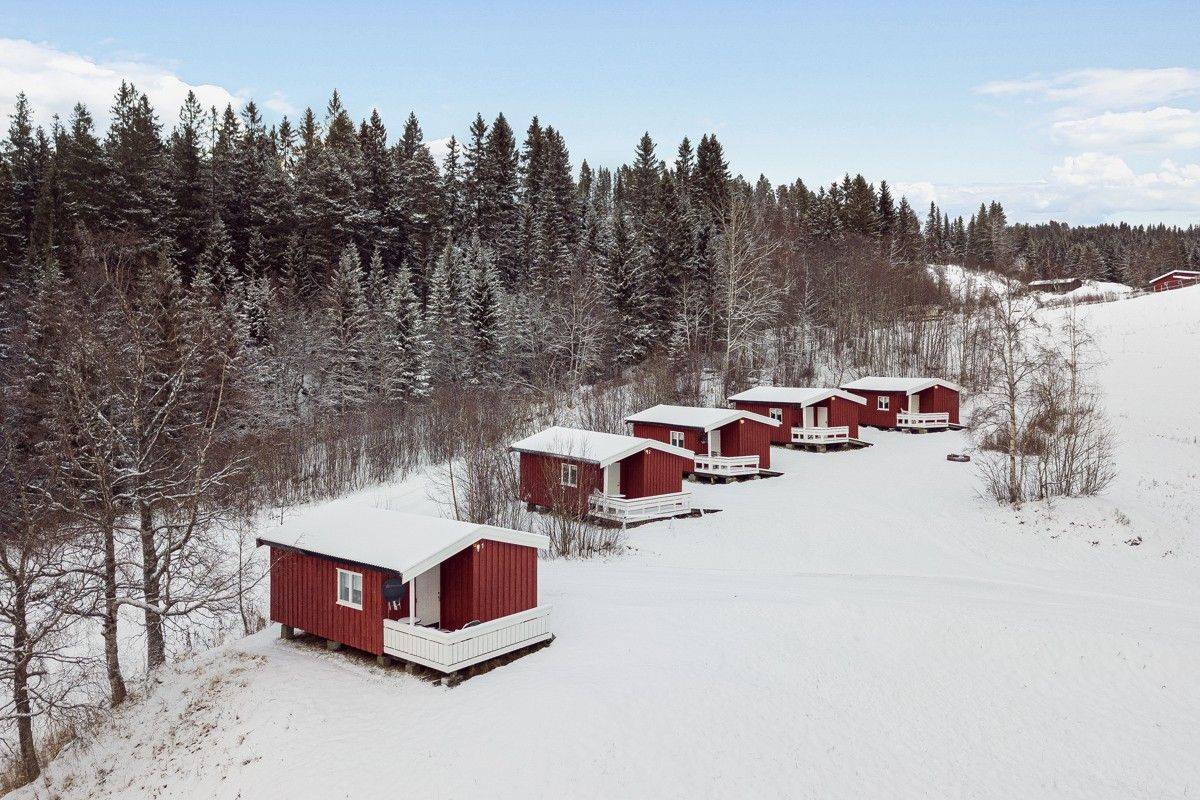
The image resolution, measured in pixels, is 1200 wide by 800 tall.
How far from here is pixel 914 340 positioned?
192ft

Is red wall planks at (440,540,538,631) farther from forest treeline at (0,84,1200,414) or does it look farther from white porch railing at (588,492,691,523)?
forest treeline at (0,84,1200,414)

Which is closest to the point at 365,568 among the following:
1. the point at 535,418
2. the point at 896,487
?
the point at 896,487

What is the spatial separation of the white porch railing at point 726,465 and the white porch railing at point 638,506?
18.2 ft

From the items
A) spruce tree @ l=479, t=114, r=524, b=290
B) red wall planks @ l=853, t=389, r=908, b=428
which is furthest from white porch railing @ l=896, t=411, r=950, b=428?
spruce tree @ l=479, t=114, r=524, b=290

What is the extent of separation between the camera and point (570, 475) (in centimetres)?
3014

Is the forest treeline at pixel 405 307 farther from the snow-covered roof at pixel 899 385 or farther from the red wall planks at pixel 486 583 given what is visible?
the red wall planks at pixel 486 583

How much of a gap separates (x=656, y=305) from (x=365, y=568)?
124 ft

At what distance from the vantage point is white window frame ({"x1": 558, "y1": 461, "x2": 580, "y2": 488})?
98.1 ft

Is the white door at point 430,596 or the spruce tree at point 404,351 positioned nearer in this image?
the white door at point 430,596

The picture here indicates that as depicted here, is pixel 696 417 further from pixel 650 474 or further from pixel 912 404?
pixel 912 404

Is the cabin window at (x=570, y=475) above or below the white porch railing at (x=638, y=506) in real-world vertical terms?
above

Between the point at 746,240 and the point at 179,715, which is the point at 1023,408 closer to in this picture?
the point at 746,240

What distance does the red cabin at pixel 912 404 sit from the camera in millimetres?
44844

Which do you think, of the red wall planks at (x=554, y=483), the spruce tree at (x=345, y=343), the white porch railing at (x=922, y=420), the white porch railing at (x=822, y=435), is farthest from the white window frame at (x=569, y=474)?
the white porch railing at (x=922, y=420)
